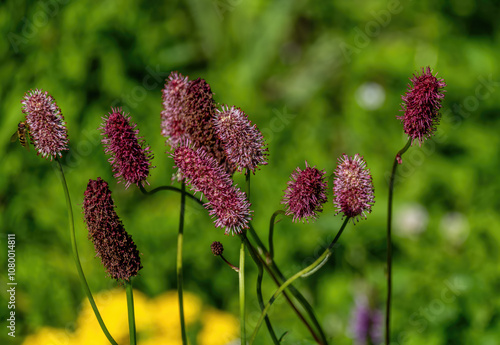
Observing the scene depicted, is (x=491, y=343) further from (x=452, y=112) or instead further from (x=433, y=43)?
(x=433, y=43)

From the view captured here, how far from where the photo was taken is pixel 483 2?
3.39m

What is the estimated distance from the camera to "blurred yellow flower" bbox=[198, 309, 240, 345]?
2295 mm

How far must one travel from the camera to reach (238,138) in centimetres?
103

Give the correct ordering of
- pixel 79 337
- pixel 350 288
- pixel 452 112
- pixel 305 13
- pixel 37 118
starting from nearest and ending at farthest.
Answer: pixel 37 118
pixel 79 337
pixel 350 288
pixel 452 112
pixel 305 13

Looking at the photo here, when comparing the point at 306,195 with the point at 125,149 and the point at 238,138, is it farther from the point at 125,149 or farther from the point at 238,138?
the point at 125,149

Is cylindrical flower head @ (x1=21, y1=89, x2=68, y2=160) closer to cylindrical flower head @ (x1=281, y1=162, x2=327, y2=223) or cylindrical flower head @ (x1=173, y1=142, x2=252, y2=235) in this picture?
cylindrical flower head @ (x1=173, y1=142, x2=252, y2=235)

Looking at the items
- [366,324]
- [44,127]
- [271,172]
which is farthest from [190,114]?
[271,172]

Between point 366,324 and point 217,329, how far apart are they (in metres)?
0.59

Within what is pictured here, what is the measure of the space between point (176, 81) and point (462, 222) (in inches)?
90.5

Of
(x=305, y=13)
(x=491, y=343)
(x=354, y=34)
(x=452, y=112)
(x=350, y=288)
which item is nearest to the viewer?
(x=491, y=343)

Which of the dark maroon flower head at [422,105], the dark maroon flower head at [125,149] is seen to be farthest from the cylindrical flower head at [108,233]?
the dark maroon flower head at [422,105]

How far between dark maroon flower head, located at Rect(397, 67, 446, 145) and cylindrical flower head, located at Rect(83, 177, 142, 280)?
0.51 meters

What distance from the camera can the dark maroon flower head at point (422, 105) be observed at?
3.23ft

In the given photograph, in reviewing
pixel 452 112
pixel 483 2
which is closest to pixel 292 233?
pixel 452 112
